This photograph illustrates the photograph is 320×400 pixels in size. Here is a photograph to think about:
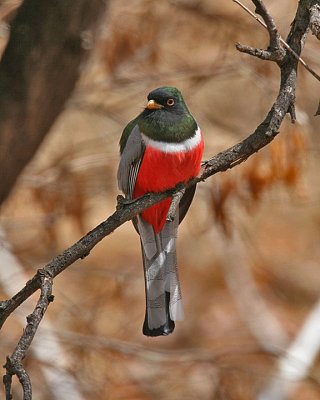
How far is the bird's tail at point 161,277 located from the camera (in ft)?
10.7

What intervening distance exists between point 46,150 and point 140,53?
5.16 ft

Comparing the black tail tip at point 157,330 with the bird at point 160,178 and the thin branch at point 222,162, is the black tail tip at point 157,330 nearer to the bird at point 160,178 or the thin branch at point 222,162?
the bird at point 160,178

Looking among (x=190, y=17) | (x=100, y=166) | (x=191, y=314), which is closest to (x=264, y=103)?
(x=190, y=17)

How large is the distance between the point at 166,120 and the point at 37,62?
0.80 m

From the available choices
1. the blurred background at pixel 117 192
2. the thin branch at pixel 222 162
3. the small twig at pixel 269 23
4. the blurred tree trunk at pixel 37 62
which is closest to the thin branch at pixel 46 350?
the blurred background at pixel 117 192

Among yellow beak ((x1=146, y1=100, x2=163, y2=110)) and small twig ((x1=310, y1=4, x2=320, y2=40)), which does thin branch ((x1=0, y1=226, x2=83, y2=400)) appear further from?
small twig ((x1=310, y1=4, x2=320, y2=40))

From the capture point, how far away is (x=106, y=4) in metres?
4.13

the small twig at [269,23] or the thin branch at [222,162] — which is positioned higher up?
the small twig at [269,23]

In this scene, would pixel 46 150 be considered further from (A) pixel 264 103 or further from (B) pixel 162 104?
(B) pixel 162 104

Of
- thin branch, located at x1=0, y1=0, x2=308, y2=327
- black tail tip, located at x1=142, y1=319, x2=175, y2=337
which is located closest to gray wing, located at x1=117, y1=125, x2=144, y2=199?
black tail tip, located at x1=142, y1=319, x2=175, y2=337

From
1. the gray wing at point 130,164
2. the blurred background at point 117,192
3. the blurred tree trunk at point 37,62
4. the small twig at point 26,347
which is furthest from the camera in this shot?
the blurred background at point 117,192

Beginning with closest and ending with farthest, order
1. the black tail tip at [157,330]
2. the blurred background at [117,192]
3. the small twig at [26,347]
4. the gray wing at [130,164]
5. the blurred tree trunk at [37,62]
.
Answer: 1. the small twig at [26,347]
2. the black tail tip at [157,330]
3. the gray wing at [130,164]
4. the blurred tree trunk at [37,62]
5. the blurred background at [117,192]

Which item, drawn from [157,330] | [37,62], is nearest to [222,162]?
[157,330]

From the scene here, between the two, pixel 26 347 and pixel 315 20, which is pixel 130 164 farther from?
pixel 26 347
